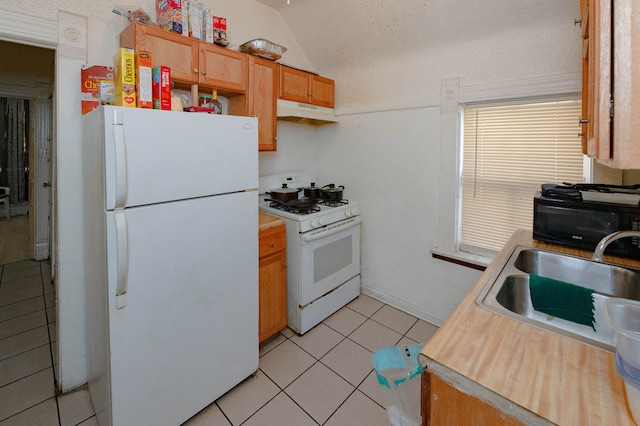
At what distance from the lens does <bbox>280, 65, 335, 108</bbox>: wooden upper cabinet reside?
2.50 meters

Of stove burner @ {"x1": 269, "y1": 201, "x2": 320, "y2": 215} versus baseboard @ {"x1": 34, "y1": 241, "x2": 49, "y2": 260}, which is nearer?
stove burner @ {"x1": 269, "y1": 201, "x2": 320, "y2": 215}

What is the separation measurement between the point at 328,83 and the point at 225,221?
1934mm

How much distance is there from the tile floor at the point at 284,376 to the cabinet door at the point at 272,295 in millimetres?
162

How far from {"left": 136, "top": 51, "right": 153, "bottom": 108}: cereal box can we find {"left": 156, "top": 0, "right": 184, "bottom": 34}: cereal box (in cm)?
54

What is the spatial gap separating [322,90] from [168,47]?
4.73 ft

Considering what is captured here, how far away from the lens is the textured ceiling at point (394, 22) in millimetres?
1838

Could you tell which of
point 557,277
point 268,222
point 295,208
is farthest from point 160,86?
point 557,277

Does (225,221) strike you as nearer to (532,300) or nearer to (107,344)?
(107,344)

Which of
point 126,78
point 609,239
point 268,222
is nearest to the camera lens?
point 609,239

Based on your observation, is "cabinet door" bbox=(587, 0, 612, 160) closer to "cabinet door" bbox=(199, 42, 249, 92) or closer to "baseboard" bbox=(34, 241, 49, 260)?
"cabinet door" bbox=(199, 42, 249, 92)

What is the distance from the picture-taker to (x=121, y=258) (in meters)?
1.26

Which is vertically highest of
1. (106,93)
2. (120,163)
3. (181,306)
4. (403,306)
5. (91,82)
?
(91,82)

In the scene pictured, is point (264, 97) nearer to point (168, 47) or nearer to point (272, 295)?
point (168, 47)

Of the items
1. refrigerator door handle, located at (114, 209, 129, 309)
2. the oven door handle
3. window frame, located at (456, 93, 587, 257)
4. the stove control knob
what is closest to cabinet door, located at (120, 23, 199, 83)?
refrigerator door handle, located at (114, 209, 129, 309)
